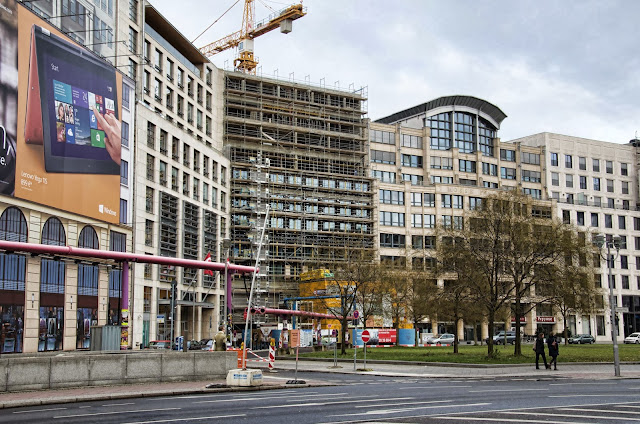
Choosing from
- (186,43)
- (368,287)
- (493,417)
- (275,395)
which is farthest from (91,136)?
(493,417)

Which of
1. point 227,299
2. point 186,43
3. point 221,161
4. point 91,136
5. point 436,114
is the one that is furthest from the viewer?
point 436,114

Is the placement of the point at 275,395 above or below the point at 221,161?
below

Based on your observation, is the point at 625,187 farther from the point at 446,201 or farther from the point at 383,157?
the point at 383,157

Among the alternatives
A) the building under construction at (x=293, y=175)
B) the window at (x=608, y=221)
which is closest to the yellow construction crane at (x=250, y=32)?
the building under construction at (x=293, y=175)

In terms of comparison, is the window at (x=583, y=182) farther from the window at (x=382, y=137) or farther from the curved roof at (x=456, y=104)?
the window at (x=382, y=137)

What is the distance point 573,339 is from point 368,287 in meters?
37.6

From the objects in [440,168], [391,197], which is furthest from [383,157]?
[440,168]

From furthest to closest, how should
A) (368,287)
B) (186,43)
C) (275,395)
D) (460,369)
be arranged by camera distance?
(186,43), (368,287), (460,369), (275,395)

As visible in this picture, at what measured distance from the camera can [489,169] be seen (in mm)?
120125

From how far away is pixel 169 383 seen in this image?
28672 mm

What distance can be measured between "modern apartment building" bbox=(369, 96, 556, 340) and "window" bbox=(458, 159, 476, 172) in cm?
16

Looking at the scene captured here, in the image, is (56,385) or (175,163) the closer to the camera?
(56,385)

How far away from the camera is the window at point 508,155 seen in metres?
123

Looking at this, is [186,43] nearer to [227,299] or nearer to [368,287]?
[368,287]
